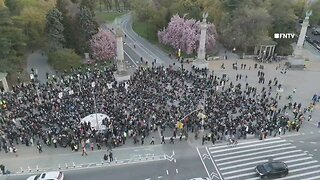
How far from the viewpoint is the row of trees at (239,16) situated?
177 feet

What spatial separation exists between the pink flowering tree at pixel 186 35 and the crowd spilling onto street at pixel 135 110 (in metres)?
11.2

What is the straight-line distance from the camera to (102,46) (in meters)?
50.9

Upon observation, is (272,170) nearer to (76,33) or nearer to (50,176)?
(50,176)

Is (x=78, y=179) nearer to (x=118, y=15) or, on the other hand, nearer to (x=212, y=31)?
(x=212, y=31)

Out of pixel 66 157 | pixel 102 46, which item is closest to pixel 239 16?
pixel 102 46

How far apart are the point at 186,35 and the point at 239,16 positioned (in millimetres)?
8558

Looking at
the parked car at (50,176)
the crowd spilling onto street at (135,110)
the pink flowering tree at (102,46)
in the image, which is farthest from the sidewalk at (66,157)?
the pink flowering tree at (102,46)

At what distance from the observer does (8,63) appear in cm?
4328

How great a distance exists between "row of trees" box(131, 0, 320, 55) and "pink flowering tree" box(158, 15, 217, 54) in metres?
2.33

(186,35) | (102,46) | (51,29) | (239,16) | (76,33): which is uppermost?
(239,16)

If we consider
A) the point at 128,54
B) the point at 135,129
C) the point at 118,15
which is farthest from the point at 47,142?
the point at 118,15

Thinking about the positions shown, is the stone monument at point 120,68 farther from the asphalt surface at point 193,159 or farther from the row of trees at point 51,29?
the asphalt surface at point 193,159

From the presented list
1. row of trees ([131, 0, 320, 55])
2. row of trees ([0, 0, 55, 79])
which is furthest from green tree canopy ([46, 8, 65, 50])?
row of trees ([131, 0, 320, 55])

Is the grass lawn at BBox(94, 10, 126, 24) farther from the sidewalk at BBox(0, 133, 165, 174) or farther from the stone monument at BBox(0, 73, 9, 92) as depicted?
the sidewalk at BBox(0, 133, 165, 174)
